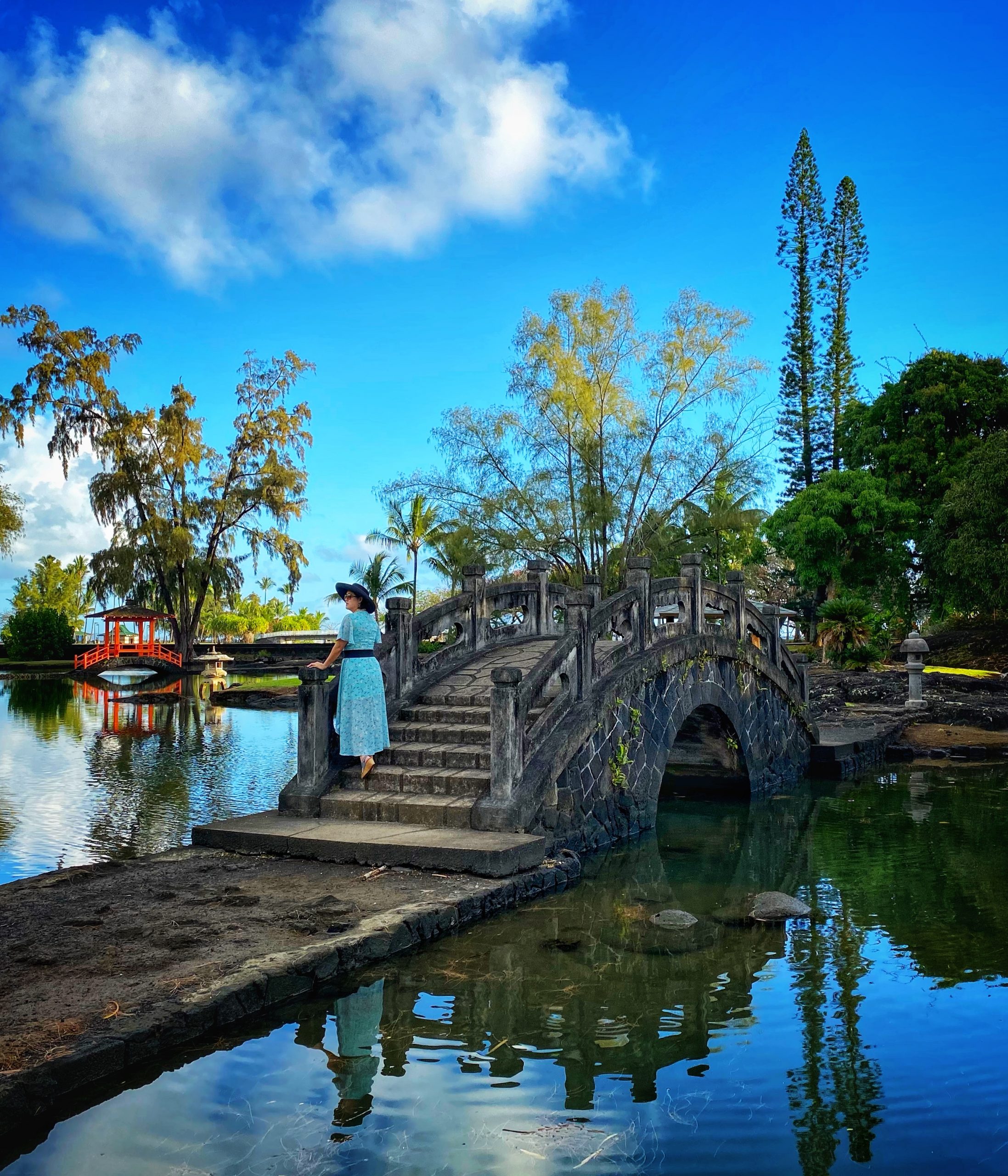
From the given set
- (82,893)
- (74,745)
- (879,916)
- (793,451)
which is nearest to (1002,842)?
(879,916)

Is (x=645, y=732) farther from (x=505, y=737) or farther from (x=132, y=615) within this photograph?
(x=132, y=615)

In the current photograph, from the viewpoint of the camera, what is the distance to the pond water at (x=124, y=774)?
942cm

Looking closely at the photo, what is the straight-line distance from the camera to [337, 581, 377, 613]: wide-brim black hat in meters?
8.10

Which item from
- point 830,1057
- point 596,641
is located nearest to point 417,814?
point 596,641

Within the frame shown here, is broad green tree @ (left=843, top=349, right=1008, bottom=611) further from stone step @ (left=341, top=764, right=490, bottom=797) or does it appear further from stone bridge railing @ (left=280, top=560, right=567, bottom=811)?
stone step @ (left=341, top=764, right=490, bottom=797)

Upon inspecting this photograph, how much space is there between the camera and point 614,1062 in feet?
15.1

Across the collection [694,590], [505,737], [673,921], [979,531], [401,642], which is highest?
[979,531]

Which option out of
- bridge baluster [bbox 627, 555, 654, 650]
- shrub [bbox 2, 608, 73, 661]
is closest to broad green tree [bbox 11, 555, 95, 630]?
shrub [bbox 2, 608, 73, 661]

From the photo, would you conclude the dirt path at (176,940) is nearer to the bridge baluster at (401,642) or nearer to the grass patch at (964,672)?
the bridge baluster at (401,642)

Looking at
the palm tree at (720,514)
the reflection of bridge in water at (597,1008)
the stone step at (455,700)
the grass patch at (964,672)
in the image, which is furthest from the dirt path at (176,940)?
the palm tree at (720,514)

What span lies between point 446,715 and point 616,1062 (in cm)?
468

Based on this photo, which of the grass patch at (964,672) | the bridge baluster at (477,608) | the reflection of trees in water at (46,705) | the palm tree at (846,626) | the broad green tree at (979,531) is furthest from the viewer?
the palm tree at (846,626)

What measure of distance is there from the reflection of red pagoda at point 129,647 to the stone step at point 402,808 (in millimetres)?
33251

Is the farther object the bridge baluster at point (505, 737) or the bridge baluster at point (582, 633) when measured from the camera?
the bridge baluster at point (582, 633)
